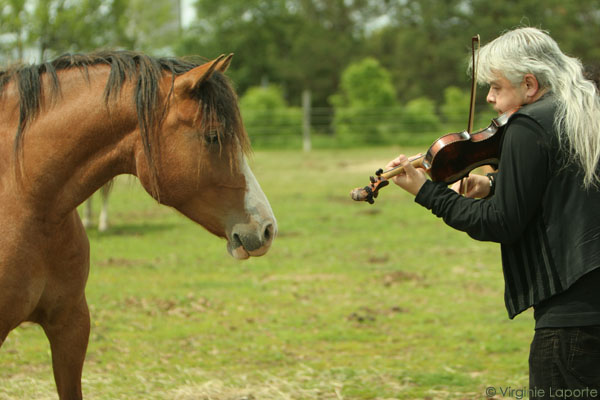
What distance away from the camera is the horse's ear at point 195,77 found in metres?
2.53

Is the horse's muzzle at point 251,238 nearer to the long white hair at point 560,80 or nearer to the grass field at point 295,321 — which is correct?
the long white hair at point 560,80

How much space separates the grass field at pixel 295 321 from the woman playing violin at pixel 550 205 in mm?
1838

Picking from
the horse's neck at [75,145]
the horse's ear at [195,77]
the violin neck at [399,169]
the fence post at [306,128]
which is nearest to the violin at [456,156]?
the violin neck at [399,169]

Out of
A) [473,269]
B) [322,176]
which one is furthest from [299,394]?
[322,176]

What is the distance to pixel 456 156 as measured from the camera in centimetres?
237

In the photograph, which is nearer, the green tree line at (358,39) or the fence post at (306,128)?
the fence post at (306,128)

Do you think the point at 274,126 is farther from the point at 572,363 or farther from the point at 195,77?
the point at 572,363

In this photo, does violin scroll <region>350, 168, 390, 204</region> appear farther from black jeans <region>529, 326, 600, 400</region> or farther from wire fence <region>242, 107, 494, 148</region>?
wire fence <region>242, 107, 494, 148</region>

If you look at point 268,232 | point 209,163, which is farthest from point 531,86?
point 209,163

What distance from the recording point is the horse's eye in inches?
102

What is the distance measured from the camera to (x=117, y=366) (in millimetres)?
4516

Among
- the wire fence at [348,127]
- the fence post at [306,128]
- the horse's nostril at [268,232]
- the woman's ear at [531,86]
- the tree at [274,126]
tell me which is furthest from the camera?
the wire fence at [348,127]

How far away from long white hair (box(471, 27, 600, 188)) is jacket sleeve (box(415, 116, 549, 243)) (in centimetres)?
10

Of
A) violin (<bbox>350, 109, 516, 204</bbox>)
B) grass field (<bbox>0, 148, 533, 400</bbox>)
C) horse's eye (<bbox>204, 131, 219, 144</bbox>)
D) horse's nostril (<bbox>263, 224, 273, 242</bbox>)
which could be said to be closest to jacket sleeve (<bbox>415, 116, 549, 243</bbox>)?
violin (<bbox>350, 109, 516, 204</bbox>)
